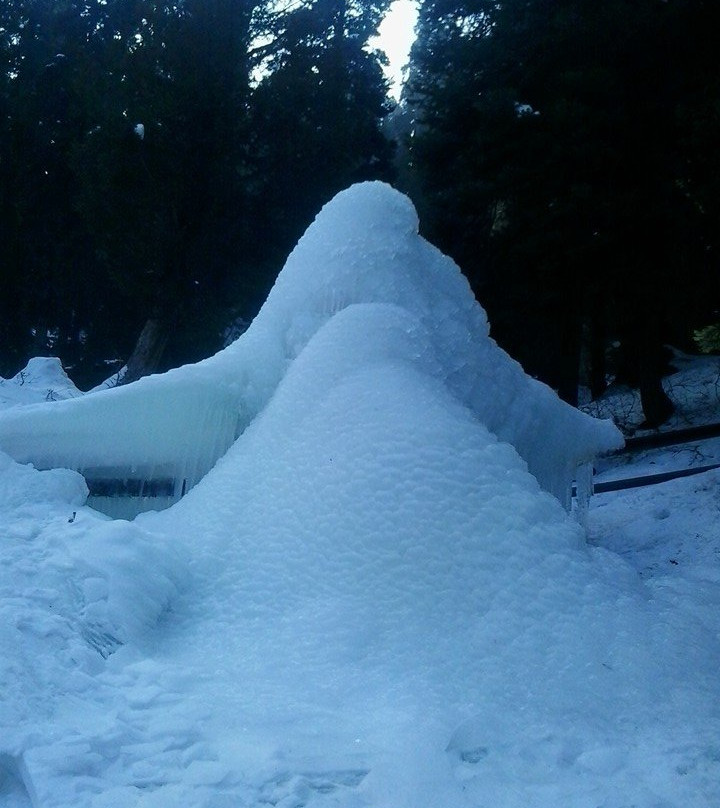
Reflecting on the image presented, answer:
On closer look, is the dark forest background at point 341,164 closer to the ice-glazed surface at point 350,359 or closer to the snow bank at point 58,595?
the ice-glazed surface at point 350,359

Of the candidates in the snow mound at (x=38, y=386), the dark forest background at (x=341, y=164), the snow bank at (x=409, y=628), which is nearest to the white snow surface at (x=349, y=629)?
the snow bank at (x=409, y=628)

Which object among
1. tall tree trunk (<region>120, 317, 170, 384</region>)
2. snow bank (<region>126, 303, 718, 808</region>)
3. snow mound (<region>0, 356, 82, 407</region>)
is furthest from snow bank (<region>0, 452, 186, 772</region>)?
tall tree trunk (<region>120, 317, 170, 384</region>)

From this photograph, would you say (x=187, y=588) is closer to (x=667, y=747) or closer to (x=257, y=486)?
(x=257, y=486)

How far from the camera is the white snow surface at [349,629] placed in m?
2.50

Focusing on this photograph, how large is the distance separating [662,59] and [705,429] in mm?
4613

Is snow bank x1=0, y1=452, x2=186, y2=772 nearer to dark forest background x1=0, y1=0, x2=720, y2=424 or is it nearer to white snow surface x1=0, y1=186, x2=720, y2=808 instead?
white snow surface x1=0, y1=186, x2=720, y2=808

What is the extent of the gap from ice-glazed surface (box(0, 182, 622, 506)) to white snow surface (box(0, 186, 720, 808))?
0.08m

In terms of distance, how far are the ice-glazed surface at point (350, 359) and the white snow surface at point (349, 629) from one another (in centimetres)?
8

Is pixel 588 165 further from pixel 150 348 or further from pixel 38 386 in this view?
pixel 150 348

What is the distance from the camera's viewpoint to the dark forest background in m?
10.7

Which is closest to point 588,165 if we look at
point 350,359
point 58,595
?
point 350,359

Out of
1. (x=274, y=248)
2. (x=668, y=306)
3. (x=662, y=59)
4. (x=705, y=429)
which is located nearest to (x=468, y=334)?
(x=705, y=429)

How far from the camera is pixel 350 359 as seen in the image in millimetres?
4484

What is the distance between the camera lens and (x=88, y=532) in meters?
3.58
